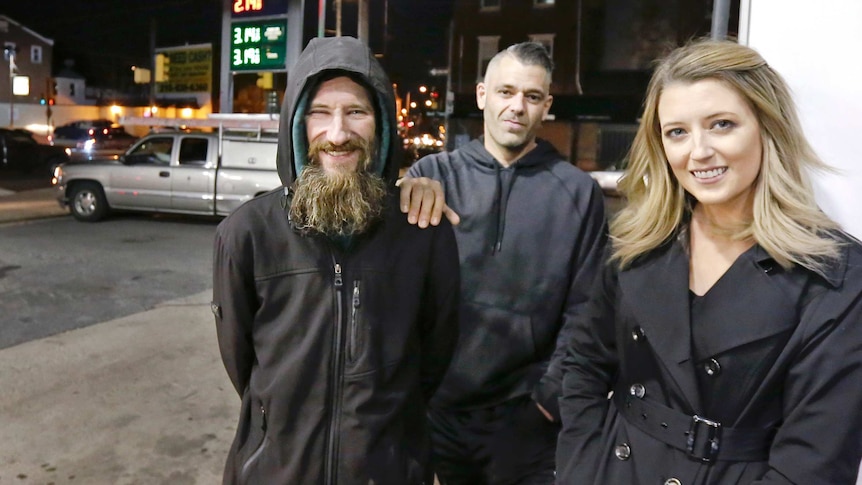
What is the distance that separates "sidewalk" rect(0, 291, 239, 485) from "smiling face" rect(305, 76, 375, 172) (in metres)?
2.63

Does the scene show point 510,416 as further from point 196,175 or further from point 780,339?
point 196,175

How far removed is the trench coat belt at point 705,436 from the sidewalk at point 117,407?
9.78 ft

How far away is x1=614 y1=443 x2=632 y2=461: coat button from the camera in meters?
1.73

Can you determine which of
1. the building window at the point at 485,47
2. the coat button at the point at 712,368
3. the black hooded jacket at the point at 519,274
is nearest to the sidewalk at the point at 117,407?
the black hooded jacket at the point at 519,274

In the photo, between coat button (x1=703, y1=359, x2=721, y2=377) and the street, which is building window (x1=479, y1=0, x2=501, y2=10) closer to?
the street

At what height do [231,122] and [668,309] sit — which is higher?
[231,122]

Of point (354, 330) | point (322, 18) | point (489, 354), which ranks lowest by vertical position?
point (489, 354)

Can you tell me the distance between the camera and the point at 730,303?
1563 millimetres

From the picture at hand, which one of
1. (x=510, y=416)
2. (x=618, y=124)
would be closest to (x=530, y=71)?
(x=510, y=416)

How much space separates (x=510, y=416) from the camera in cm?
264

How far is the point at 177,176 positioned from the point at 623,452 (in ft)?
40.2

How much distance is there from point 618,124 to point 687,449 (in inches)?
1148

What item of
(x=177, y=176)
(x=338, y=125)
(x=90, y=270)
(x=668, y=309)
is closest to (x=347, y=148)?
(x=338, y=125)

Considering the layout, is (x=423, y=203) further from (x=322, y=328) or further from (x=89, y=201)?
(x=89, y=201)
